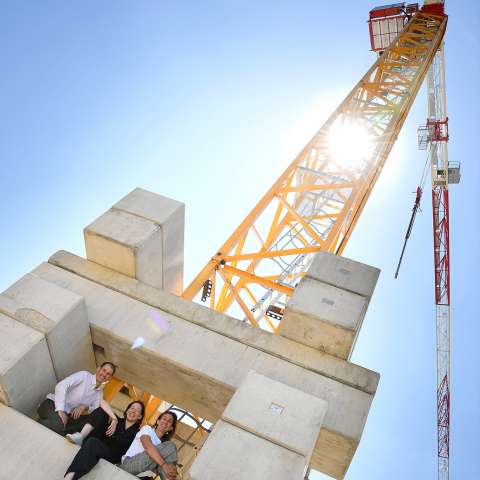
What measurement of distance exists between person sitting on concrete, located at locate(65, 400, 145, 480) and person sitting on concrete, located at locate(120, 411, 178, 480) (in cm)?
23

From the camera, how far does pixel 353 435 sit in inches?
222

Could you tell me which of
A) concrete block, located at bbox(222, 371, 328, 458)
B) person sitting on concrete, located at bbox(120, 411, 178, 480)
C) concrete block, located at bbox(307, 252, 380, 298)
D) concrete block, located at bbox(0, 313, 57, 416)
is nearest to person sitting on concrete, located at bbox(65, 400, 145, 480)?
person sitting on concrete, located at bbox(120, 411, 178, 480)

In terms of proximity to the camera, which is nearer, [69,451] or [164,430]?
[69,451]

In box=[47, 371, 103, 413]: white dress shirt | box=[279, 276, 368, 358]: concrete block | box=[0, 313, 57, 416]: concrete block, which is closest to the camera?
box=[0, 313, 57, 416]: concrete block

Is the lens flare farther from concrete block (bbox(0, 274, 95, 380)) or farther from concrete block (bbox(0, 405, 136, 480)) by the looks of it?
concrete block (bbox(0, 405, 136, 480))

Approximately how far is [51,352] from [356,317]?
412 cm

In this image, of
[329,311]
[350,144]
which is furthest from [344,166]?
[329,311]

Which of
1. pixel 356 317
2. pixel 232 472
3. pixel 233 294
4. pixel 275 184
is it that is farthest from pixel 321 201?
pixel 232 472

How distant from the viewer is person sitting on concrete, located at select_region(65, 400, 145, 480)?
4.77 metres

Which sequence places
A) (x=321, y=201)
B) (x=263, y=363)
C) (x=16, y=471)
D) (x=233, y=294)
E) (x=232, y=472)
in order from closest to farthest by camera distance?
(x=232, y=472) < (x=16, y=471) < (x=263, y=363) < (x=233, y=294) < (x=321, y=201)

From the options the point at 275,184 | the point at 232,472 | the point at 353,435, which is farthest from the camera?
the point at 275,184

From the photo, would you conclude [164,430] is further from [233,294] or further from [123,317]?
[233,294]

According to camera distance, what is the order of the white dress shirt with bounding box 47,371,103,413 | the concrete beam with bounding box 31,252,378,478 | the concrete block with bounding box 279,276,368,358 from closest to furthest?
the white dress shirt with bounding box 47,371,103,413
the concrete beam with bounding box 31,252,378,478
the concrete block with bounding box 279,276,368,358

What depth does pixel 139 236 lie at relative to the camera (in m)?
7.40
